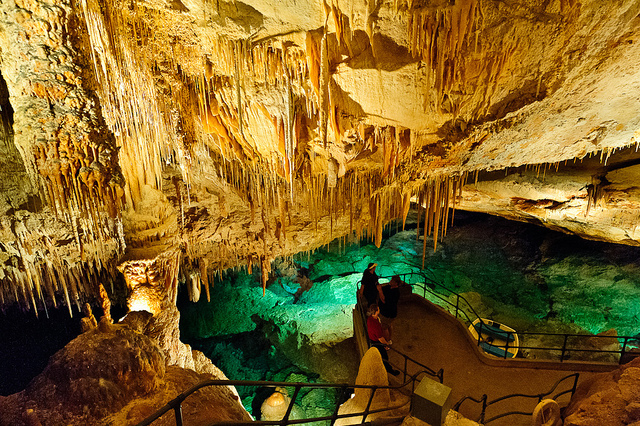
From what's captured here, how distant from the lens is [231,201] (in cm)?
782

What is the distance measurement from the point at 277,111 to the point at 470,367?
581 centimetres

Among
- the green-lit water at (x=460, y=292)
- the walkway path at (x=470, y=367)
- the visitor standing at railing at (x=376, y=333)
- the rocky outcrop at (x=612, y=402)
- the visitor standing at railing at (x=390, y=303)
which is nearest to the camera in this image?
the rocky outcrop at (x=612, y=402)

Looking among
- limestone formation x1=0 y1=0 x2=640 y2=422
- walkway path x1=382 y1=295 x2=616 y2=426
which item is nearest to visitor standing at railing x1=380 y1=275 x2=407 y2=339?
walkway path x1=382 y1=295 x2=616 y2=426

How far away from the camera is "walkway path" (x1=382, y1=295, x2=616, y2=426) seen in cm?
553

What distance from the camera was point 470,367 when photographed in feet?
21.3

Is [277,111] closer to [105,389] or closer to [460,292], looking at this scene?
[105,389]

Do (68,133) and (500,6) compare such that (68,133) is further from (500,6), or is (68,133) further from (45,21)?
(500,6)

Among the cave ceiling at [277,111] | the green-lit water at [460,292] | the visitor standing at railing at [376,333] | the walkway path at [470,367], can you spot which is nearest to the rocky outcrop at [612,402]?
the walkway path at [470,367]

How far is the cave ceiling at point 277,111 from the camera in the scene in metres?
3.54

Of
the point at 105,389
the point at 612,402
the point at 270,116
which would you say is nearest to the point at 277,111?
the point at 270,116

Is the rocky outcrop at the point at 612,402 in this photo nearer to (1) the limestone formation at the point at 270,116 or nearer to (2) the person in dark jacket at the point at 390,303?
(1) the limestone formation at the point at 270,116

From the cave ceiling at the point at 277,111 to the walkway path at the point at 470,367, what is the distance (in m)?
2.71

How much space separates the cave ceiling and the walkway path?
2.71m

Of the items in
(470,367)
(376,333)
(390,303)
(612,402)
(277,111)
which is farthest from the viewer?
(390,303)
